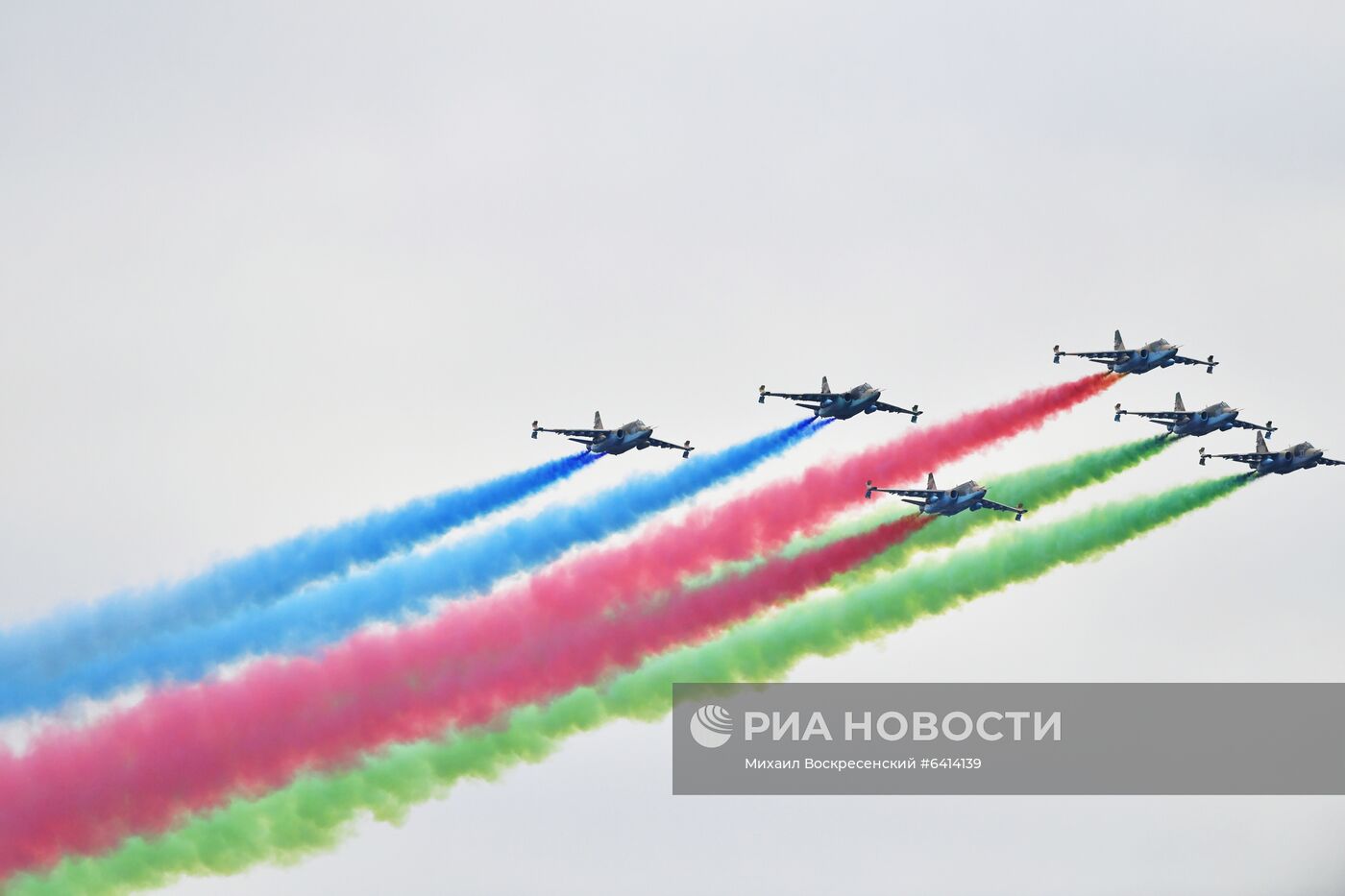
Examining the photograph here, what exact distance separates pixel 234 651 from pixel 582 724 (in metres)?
12.9

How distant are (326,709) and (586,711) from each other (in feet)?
31.0

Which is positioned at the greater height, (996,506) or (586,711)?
(996,506)

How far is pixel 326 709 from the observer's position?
10938 centimetres

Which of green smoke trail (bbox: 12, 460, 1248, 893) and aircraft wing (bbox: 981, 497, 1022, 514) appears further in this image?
aircraft wing (bbox: 981, 497, 1022, 514)

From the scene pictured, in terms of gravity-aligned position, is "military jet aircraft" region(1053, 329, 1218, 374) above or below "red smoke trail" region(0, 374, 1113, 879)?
above

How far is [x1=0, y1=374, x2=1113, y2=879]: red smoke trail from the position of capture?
105812mm

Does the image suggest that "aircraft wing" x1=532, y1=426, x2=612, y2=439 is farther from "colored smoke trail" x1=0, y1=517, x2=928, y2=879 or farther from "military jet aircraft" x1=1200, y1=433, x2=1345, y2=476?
"military jet aircraft" x1=1200, y1=433, x2=1345, y2=476

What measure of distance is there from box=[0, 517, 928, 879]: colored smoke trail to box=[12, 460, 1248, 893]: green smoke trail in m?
0.67

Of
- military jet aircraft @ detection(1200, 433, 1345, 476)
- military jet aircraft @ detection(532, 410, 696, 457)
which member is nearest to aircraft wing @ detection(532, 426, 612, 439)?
military jet aircraft @ detection(532, 410, 696, 457)

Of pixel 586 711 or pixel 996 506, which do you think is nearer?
pixel 586 711

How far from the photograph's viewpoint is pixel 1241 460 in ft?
398

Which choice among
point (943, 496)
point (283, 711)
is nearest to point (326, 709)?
point (283, 711)

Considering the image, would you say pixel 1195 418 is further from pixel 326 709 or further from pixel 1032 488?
pixel 326 709

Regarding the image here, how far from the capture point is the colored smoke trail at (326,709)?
10594cm
